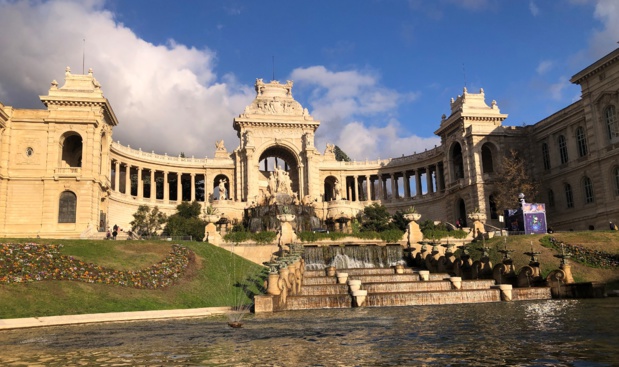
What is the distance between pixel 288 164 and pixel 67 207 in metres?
44.4

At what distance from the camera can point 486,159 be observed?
75.9 metres

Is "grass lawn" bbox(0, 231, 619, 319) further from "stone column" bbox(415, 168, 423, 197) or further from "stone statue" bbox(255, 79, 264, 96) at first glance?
"stone statue" bbox(255, 79, 264, 96)

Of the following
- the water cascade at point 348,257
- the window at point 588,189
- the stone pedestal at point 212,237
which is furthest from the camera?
the window at point 588,189

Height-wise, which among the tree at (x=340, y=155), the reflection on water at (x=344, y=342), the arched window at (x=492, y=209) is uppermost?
the tree at (x=340, y=155)

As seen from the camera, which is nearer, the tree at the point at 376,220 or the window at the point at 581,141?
the window at the point at 581,141

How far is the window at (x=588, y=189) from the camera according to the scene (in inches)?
2360

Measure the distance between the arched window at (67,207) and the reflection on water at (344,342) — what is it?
42252 millimetres

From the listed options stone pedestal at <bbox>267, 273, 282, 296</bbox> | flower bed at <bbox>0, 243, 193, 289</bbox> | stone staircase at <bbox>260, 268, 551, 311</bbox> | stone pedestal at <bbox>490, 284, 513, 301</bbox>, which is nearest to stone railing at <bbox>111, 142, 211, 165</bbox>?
flower bed at <bbox>0, 243, 193, 289</bbox>

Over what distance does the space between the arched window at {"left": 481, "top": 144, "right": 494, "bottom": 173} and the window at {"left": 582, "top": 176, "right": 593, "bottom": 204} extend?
557 inches

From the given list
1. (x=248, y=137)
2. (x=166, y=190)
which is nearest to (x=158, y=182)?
(x=166, y=190)

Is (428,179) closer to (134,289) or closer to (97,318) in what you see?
(134,289)

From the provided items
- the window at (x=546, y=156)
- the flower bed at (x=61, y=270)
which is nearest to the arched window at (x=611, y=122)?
the window at (x=546, y=156)

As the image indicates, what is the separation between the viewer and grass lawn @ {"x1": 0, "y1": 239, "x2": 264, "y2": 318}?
22.8m

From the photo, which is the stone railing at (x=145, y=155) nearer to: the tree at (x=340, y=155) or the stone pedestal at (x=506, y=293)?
the tree at (x=340, y=155)
